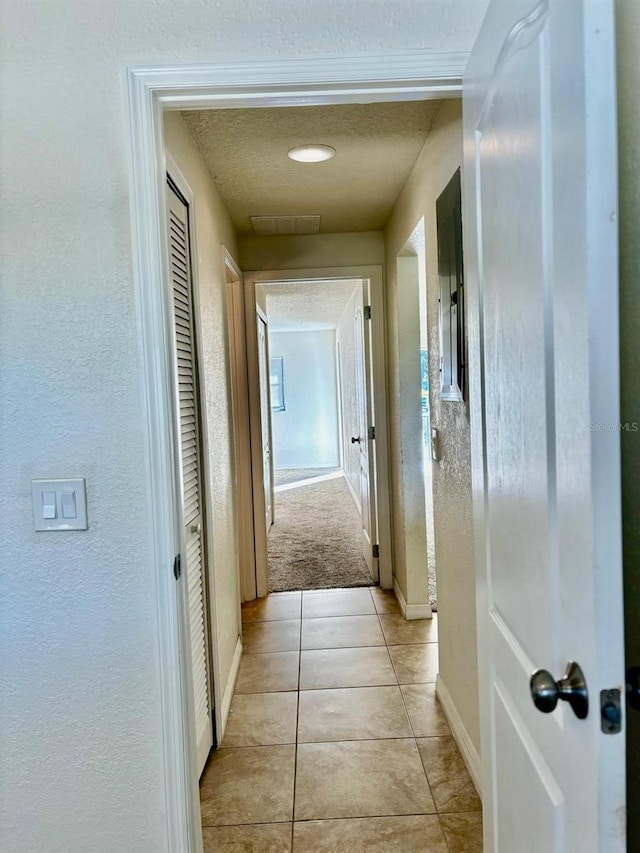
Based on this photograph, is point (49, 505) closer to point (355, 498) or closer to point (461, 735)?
point (461, 735)

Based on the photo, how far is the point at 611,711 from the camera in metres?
0.64

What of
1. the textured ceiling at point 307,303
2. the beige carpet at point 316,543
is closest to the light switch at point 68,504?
the beige carpet at point 316,543

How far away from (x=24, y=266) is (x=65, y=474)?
1.52 ft

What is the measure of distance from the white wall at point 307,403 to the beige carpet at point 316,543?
2496 millimetres

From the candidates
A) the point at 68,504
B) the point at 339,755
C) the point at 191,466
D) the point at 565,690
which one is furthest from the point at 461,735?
the point at 68,504

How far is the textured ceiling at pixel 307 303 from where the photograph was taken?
513 cm

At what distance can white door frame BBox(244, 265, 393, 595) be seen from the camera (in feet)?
11.3

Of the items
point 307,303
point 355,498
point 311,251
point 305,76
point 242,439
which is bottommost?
point 355,498

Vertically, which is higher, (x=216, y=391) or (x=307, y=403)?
(x=216, y=391)

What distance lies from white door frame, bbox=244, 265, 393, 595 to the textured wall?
2275mm

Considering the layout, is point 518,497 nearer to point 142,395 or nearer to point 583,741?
point 583,741

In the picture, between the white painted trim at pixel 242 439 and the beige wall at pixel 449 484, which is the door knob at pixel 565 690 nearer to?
the beige wall at pixel 449 484

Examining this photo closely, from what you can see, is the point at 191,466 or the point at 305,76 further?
the point at 191,466

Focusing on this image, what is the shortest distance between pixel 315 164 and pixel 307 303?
3940 millimetres
